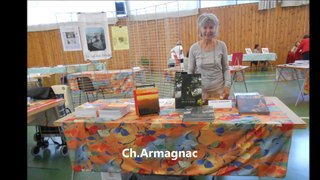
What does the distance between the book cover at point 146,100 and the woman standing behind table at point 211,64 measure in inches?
18.8

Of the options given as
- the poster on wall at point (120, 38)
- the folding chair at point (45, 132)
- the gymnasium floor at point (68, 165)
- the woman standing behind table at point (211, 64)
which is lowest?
the gymnasium floor at point (68, 165)

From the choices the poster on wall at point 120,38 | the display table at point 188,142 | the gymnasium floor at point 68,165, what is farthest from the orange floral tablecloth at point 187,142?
the poster on wall at point 120,38

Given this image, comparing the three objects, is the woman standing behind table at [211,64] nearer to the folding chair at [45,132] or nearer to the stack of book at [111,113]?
the stack of book at [111,113]

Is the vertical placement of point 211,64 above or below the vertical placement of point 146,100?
above

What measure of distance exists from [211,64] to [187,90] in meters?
0.49

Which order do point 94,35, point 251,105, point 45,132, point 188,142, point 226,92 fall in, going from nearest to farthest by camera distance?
point 188,142 → point 251,105 → point 226,92 → point 94,35 → point 45,132

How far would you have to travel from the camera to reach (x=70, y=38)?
92.0 inches

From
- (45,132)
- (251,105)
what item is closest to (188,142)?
(251,105)

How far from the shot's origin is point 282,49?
25.2 feet

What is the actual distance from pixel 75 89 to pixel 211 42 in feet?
11.2

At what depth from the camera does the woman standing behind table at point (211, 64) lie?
1.78 meters

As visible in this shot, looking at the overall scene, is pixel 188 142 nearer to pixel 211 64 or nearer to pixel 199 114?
pixel 199 114

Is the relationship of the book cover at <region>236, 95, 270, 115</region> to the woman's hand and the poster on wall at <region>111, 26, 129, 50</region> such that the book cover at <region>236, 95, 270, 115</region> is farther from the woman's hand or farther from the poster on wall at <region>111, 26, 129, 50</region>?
the poster on wall at <region>111, 26, 129, 50</region>

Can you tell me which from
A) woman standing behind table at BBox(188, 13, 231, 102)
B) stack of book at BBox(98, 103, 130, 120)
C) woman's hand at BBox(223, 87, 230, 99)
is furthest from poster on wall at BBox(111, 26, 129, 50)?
woman's hand at BBox(223, 87, 230, 99)
